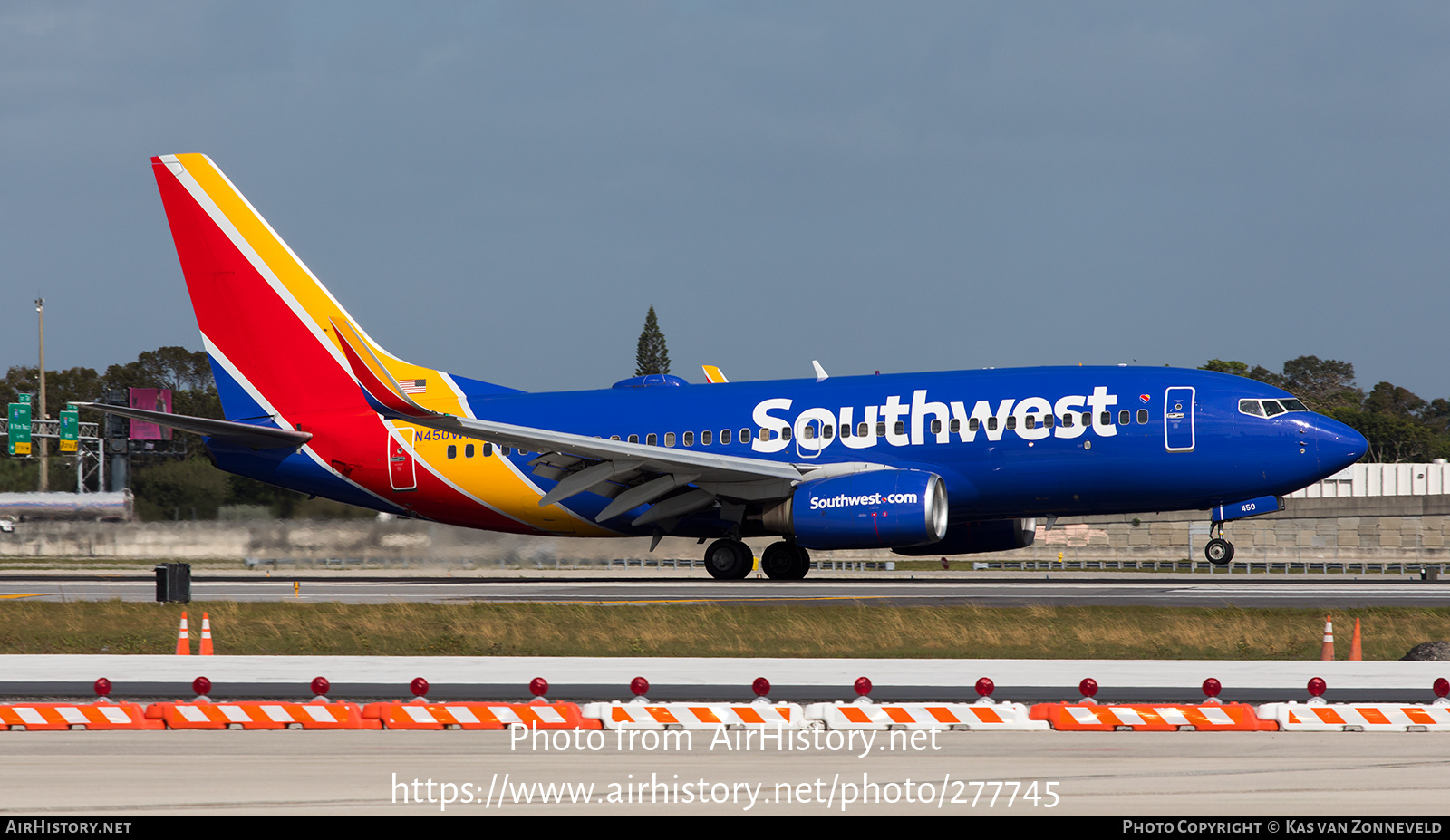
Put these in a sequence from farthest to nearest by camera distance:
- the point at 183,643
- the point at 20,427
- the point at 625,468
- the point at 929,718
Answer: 1. the point at 20,427
2. the point at 625,468
3. the point at 183,643
4. the point at 929,718

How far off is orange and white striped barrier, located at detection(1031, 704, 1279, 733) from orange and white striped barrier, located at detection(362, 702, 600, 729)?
3.74 metres

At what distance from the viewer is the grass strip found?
18500 millimetres

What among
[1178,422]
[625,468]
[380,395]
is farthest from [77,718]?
[1178,422]

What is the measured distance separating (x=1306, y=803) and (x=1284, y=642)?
37.8 ft

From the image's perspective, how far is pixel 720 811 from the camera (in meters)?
7.90

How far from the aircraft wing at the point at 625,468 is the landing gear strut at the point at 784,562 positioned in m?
2.02

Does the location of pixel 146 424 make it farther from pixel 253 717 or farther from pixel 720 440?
pixel 253 717

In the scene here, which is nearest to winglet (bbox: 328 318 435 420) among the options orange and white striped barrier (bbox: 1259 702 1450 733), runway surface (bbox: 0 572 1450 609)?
runway surface (bbox: 0 572 1450 609)

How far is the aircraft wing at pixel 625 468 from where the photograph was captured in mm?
28484

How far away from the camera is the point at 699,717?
36.6 feet

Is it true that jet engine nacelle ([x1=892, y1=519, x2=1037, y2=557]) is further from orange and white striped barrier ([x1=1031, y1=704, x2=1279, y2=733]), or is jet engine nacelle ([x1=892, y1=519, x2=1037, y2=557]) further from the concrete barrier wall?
orange and white striped barrier ([x1=1031, y1=704, x2=1279, y2=733])

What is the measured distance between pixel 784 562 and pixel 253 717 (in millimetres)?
20725
